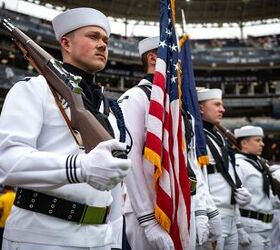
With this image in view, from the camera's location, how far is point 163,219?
2.36 meters

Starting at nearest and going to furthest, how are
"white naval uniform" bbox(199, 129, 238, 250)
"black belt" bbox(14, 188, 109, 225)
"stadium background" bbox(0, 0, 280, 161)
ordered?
"black belt" bbox(14, 188, 109, 225), "white naval uniform" bbox(199, 129, 238, 250), "stadium background" bbox(0, 0, 280, 161)

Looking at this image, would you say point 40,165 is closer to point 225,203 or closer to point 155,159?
point 155,159

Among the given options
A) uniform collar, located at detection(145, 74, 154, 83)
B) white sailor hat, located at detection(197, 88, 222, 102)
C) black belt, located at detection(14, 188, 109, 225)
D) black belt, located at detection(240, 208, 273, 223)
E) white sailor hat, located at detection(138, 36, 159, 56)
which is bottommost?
black belt, located at detection(240, 208, 273, 223)

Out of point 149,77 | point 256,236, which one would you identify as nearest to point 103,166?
point 149,77

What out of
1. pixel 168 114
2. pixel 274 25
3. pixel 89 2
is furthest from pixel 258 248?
pixel 274 25

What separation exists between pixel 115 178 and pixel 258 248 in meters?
3.61

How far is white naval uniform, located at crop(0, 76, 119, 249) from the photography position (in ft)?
5.02

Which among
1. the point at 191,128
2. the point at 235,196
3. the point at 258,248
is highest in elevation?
the point at 191,128

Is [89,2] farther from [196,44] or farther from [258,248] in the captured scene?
[258,248]

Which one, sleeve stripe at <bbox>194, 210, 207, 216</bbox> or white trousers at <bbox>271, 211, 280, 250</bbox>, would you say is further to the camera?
white trousers at <bbox>271, 211, 280, 250</bbox>

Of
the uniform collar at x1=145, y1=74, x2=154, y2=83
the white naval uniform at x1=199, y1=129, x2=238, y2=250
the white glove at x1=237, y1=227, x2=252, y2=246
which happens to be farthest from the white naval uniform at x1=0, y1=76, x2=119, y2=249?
the white glove at x1=237, y1=227, x2=252, y2=246

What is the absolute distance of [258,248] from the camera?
14.8ft

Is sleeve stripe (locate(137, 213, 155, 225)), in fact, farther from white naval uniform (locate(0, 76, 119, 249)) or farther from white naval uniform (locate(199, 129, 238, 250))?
white naval uniform (locate(199, 129, 238, 250))

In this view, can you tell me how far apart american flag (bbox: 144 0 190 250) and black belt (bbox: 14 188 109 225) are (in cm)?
75
